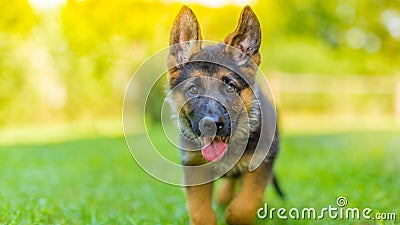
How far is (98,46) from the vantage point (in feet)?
46.8

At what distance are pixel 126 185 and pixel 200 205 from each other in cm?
329

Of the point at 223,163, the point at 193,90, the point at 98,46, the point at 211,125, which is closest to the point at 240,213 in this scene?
the point at 223,163

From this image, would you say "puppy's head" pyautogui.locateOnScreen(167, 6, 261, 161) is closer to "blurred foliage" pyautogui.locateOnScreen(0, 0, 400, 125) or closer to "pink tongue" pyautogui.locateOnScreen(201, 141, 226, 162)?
"pink tongue" pyautogui.locateOnScreen(201, 141, 226, 162)

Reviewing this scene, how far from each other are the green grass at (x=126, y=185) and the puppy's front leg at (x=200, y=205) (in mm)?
408

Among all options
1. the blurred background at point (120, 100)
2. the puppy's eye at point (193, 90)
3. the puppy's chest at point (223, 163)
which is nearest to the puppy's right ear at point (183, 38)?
the puppy's eye at point (193, 90)

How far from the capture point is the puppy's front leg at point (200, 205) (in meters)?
4.39

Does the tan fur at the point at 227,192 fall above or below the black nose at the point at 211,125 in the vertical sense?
above

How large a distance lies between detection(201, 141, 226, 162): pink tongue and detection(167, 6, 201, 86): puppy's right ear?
0.76m

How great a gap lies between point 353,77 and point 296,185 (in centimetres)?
2164

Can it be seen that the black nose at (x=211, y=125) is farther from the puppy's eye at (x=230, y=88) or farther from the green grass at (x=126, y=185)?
the green grass at (x=126, y=185)

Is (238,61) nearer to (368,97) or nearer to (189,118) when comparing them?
(189,118)

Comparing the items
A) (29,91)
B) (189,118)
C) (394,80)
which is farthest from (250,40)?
(394,80)

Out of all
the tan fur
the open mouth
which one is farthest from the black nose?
the tan fur

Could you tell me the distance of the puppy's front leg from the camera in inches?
173
